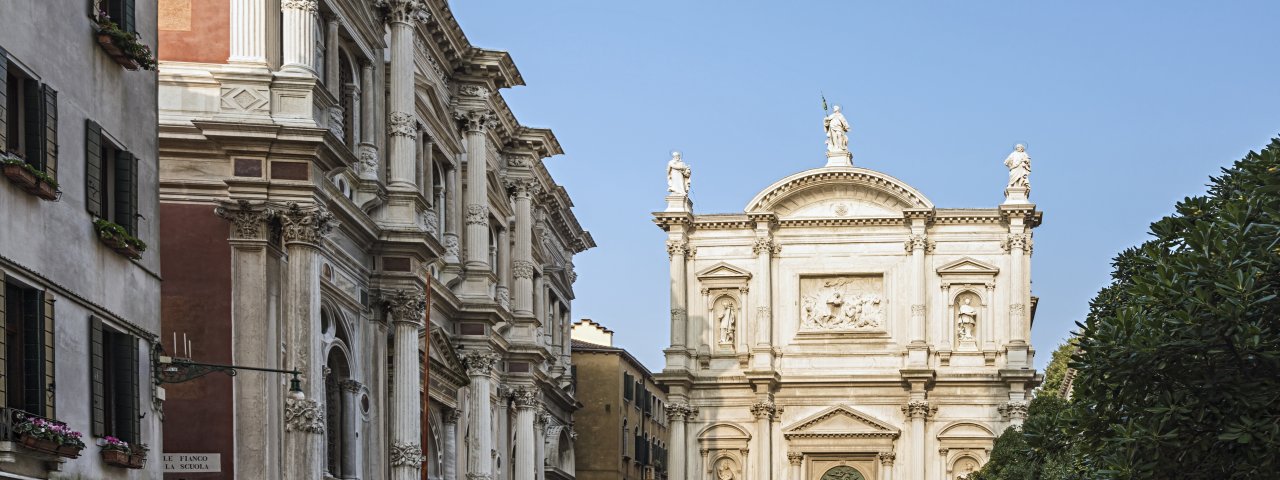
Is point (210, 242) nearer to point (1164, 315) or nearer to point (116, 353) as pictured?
point (116, 353)

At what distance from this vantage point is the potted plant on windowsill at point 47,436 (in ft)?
65.5

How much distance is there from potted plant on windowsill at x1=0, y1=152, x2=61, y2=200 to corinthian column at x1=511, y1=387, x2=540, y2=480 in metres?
36.9

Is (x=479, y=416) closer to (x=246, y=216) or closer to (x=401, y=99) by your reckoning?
(x=401, y=99)

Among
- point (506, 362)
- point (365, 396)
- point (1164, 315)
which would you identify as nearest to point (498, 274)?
point (506, 362)

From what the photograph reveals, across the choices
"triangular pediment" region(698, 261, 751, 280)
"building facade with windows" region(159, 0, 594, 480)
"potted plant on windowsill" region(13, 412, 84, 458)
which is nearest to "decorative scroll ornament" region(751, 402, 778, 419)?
"triangular pediment" region(698, 261, 751, 280)

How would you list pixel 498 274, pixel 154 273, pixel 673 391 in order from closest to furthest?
1. pixel 154 273
2. pixel 498 274
3. pixel 673 391

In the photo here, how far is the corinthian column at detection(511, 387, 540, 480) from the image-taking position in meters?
57.9

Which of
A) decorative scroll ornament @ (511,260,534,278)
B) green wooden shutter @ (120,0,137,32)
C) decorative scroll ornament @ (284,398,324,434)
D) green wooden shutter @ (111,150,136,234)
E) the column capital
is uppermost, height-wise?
the column capital

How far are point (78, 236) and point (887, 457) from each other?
2181 inches

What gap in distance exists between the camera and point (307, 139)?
3338cm

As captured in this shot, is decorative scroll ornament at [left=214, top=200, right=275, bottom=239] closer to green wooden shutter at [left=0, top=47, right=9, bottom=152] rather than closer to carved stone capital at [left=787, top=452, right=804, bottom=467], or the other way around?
green wooden shutter at [left=0, top=47, right=9, bottom=152]

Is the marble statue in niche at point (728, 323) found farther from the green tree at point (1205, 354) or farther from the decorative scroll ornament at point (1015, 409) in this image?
the green tree at point (1205, 354)

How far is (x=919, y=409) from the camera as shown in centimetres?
7419

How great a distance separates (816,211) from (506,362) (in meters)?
22.8
